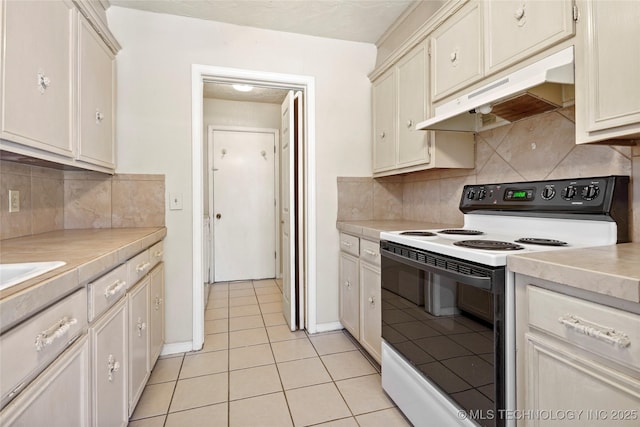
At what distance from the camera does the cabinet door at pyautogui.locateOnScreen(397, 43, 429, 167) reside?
1.92m

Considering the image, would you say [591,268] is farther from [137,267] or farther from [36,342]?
[137,267]

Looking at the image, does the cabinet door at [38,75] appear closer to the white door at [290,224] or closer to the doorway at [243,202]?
the white door at [290,224]

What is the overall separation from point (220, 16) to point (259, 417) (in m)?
2.54

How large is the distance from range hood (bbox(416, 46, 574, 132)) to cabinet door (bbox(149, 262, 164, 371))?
1812 millimetres

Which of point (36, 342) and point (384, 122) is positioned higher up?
point (384, 122)

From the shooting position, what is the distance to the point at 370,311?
1993 millimetres

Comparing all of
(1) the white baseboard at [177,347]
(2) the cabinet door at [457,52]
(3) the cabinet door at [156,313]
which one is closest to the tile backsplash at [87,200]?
(3) the cabinet door at [156,313]

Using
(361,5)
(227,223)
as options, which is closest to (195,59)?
(361,5)

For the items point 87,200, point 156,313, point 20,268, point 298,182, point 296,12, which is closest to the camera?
point 20,268

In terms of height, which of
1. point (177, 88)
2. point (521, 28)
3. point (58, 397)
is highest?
point (177, 88)

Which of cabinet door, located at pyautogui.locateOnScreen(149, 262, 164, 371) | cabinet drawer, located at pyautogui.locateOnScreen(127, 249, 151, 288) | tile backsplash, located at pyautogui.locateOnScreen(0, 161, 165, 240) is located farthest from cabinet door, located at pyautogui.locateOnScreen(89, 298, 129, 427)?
tile backsplash, located at pyautogui.locateOnScreen(0, 161, 165, 240)

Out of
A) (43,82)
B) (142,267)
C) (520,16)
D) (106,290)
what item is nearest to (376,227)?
(520,16)

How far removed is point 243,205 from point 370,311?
2574 millimetres

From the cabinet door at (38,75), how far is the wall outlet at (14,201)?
35cm
